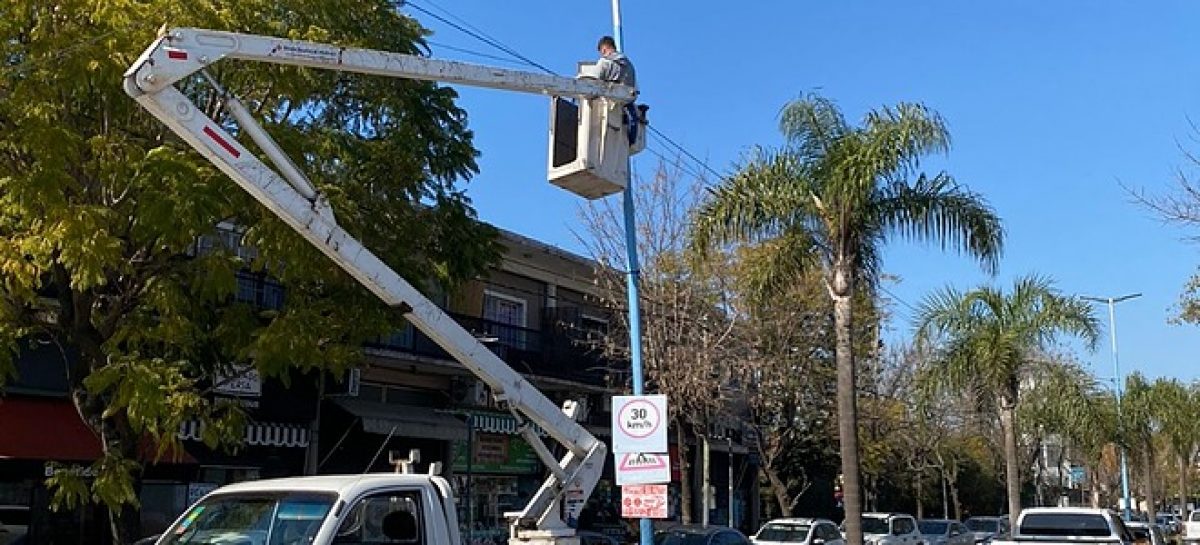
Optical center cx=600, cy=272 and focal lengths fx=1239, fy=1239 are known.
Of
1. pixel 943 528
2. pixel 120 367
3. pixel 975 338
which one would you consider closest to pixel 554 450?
pixel 120 367

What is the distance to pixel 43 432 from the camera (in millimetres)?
20000

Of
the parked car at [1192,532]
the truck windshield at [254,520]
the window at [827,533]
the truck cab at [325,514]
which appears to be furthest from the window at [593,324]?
the truck windshield at [254,520]

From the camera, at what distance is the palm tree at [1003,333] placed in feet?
98.4

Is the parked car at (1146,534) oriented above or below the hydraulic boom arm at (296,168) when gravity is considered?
below

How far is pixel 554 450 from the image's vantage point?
14.6 meters

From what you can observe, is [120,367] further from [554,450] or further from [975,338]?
[975,338]

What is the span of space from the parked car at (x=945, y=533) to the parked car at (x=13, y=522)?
2432cm

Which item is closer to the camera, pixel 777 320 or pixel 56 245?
pixel 56 245

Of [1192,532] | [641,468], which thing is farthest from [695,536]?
[1192,532]

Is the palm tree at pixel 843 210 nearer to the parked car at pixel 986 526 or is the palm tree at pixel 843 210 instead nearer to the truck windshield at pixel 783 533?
the truck windshield at pixel 783 533

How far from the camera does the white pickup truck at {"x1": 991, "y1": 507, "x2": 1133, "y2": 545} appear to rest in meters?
21.8

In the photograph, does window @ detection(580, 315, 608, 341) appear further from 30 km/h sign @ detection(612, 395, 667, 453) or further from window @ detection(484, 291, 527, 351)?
30 km/h sign @ detection(612, 395, 667, 453)

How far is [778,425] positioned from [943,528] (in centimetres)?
628


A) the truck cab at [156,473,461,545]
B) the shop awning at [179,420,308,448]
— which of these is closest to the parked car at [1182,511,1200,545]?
the shop awning at [179,420,308,448]
